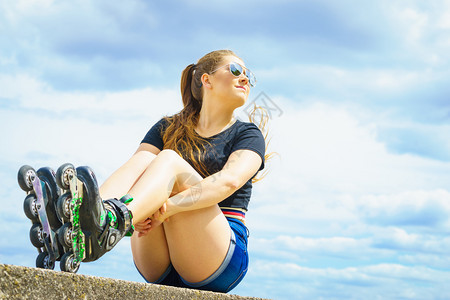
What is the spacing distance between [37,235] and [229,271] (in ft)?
4.18

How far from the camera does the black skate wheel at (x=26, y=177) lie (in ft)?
8.04

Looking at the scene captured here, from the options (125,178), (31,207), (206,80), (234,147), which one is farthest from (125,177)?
(206,80)

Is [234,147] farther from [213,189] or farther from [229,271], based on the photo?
[229,271]

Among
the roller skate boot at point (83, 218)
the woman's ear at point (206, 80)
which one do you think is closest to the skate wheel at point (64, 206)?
the roller skate boot at point (83, 218)

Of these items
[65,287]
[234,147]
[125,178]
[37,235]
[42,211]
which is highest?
[234,147]

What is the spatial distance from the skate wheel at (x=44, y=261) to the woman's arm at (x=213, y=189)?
68 cm

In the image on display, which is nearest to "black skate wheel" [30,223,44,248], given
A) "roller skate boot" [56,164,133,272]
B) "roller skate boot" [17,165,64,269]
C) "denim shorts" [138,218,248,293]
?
"roller skate boot" [17,165,64,269]

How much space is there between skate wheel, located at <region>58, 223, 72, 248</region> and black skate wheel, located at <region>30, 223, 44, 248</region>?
10 cm

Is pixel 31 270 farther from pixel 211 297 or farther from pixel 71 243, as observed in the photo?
pixel 211 297

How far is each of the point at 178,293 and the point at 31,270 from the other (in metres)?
0.87

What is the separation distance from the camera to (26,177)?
96.4 inches

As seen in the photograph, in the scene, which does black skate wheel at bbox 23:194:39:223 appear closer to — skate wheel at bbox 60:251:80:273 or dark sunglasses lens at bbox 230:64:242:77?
skate wheel at bbox 60:251:80:273

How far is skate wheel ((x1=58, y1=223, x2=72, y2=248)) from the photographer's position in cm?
245

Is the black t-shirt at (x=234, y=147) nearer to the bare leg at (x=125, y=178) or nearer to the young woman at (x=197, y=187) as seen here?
the young woman at (x=197, y=187)
